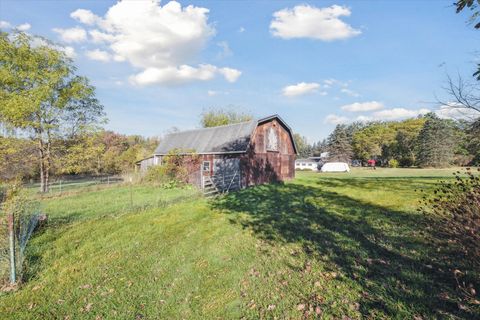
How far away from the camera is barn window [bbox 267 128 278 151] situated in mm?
21719

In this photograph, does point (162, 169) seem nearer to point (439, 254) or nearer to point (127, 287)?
point (127, 287)

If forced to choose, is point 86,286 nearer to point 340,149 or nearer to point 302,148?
point 340,149

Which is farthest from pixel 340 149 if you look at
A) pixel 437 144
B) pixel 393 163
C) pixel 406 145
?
pixel 437 144

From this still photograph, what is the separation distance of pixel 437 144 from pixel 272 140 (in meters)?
52.2

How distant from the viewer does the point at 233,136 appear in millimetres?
20891

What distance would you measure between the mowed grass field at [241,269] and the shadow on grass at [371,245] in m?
0.03

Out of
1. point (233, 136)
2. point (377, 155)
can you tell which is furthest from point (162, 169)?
point (377, 155)

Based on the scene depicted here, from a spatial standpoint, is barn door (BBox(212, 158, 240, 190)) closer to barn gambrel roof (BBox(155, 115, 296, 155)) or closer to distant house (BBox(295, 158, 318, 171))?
barn gambrel roof (BBox(155, 115, 296, 155))

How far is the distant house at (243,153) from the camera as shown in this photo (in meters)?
19.0

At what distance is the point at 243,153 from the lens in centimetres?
1905

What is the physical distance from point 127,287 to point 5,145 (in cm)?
1954

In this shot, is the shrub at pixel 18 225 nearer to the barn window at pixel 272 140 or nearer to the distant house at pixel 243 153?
the distant house at pixel 243 153

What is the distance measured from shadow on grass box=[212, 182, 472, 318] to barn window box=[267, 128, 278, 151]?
10.6m

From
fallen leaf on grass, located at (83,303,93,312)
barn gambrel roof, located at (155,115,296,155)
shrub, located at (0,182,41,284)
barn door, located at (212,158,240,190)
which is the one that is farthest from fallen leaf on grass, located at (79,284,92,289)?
barn gambrel roof, located at (155,115,296,155)
